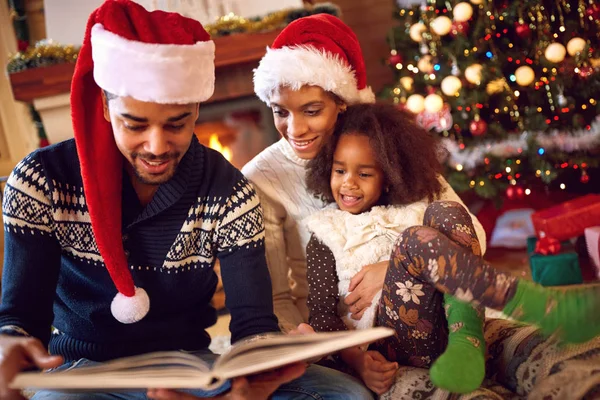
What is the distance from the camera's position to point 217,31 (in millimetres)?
2926

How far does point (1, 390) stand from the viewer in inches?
36.3

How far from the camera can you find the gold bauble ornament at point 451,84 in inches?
116

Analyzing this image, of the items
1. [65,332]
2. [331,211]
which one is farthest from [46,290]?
[331,211]

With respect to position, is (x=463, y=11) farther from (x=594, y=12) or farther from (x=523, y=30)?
(x=594, y=12)

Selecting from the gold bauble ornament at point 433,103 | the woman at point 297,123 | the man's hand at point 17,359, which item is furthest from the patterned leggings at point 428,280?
the gold bauble ornament at point 433,103

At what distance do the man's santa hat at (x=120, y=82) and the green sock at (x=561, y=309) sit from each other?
0.72 m

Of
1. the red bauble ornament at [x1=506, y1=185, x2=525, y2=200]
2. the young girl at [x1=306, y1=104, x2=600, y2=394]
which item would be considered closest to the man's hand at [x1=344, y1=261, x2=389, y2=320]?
the young girl at [x1=306, y1=104, x2=600, y2=394]

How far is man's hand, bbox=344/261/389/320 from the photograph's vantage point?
1421mm

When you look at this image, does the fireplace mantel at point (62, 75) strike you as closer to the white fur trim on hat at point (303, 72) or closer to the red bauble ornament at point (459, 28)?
the red bauble ornament at point (459, 28)

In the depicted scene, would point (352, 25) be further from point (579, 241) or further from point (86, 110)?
point (86, 110)

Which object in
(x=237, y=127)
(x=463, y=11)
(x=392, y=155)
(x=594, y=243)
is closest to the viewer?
(x=392, y=155)

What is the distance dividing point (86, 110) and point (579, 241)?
239 centimetres

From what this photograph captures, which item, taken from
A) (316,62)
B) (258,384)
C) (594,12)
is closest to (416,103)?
(594,12)

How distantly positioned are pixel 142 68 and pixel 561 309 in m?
0.87
